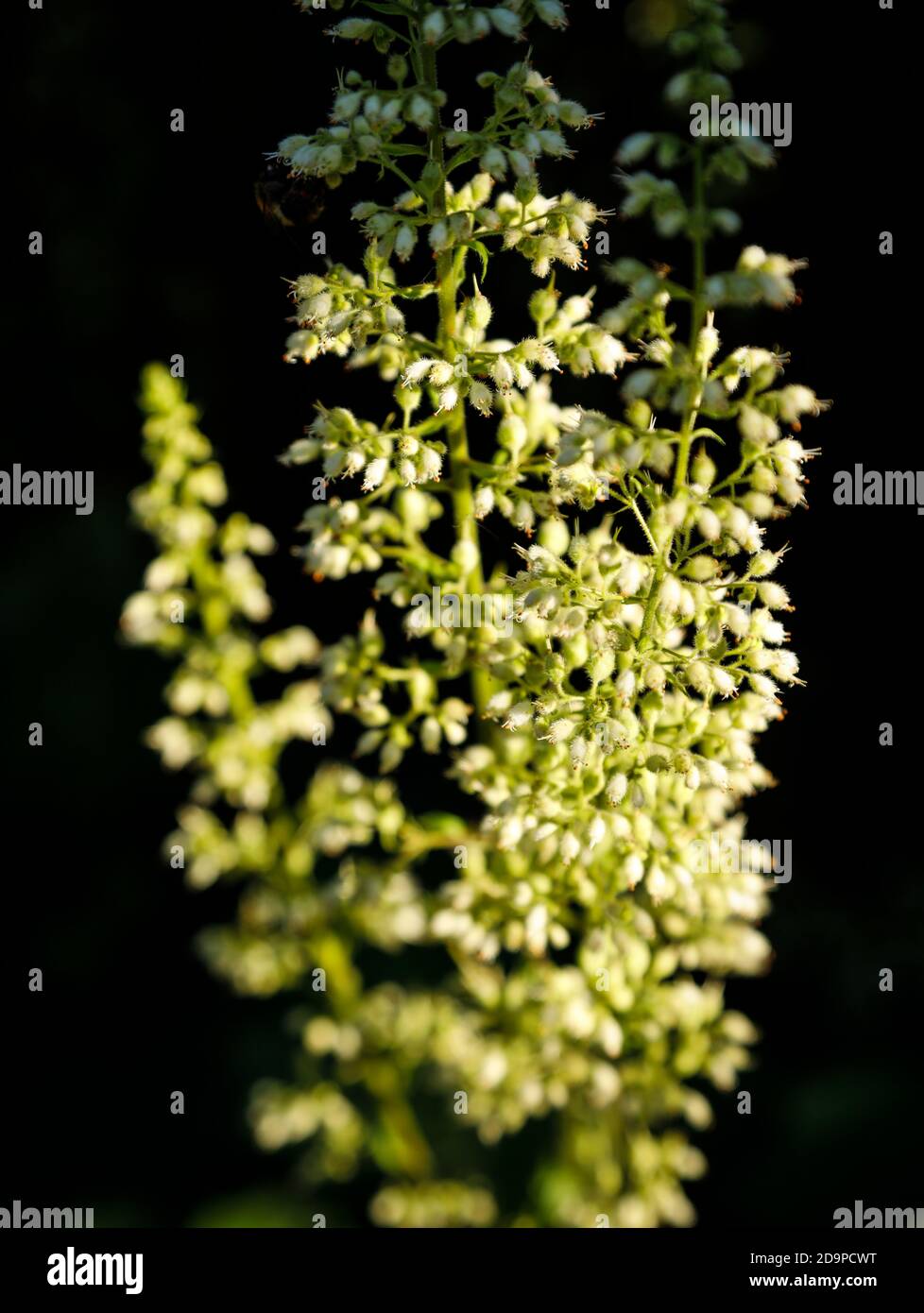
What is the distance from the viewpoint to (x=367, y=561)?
3129 mm

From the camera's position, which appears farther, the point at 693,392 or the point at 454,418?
the point at 454,418

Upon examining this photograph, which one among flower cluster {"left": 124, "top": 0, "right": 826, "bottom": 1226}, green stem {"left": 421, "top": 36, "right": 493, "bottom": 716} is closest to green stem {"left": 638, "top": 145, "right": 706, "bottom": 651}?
flower cluster {"left": 124, "top": 0, "right": 826, "bottom": 1226}

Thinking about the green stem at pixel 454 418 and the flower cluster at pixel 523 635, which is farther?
the green stem at pixel 454 418

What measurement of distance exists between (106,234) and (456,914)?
601cm

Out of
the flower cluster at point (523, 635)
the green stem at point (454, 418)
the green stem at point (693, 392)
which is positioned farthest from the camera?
the green stem at point (454, 418)

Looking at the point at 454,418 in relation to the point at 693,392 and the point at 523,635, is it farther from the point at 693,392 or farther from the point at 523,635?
the point at 693,392

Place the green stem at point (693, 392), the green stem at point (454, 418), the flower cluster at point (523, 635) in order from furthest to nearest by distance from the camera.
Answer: the green stem at point (454, 418) < the flower cluster at point (523, 635) < the green stem at point (693, 392)

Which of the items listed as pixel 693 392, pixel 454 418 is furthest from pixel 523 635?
pixel 693 392

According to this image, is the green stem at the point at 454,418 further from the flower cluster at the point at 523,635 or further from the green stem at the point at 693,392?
the green stem at the point at 693,392

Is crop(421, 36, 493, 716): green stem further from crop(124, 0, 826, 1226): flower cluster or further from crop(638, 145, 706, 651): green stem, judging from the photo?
crop(638, 145, 706, 651): green stem

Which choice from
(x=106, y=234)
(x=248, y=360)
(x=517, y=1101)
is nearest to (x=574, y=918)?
(x=517, y=1101)

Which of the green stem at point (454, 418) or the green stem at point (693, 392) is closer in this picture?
the green stem at point (693, 392)

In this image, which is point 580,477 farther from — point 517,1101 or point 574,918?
point 517,1101

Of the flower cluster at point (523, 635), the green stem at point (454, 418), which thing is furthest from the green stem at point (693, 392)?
the green stem at point (454, 418)
